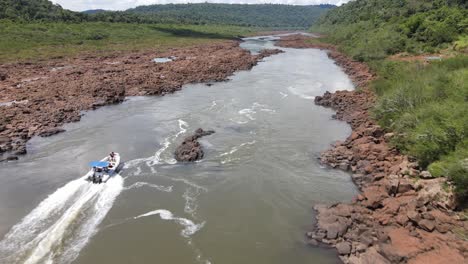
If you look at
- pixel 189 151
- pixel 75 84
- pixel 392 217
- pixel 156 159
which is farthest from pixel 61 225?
pixel 75 84

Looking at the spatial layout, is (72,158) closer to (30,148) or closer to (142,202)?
(30,148)

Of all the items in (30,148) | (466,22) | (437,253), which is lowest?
(30,148)

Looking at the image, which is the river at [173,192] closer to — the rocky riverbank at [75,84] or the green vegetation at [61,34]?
the rocky riverbank at [75,84]

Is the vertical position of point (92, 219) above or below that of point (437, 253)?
below

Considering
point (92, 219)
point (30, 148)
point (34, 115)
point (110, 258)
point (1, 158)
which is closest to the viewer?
point (110, 258)

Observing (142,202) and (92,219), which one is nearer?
(92,219)

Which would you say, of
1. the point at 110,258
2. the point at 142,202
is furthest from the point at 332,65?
the point at 110,258
